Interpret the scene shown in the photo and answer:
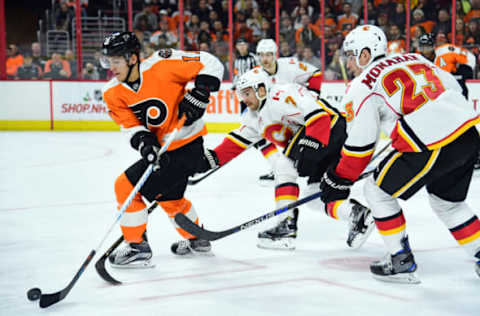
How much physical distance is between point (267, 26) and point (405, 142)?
8.75m

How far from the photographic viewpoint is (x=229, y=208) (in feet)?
13.8

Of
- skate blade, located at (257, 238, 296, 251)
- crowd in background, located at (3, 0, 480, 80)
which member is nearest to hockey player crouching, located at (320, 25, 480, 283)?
skate blade, located at (257, 238, 296, 251)

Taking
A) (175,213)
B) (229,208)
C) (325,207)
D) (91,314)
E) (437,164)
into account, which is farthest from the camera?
(229,208)

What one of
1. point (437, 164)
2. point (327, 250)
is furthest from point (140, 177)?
point (437, 164)

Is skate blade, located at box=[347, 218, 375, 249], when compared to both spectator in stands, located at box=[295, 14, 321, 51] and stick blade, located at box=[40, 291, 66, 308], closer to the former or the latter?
stick blade, located at box=[40, 291, 66, 308]

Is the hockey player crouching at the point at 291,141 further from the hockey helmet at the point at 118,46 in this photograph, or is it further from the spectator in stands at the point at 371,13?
the spectator in stands at the point at 371,13

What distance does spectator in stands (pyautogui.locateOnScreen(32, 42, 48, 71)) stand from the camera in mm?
10969

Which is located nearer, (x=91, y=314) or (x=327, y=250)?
(x=91, y=314)

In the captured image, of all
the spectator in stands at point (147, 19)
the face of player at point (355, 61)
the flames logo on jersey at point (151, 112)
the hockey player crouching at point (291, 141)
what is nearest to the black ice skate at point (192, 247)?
the hockey player crouching at point (291, 141)

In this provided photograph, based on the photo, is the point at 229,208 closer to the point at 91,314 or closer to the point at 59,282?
the point at 59,282

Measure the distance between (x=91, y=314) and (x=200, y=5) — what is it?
30.9 ft

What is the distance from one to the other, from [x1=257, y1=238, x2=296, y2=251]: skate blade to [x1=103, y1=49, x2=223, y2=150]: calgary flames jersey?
634 millimetres

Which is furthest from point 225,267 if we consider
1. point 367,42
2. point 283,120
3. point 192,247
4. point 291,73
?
point 291,73

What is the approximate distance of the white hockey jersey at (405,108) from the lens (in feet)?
7.70
